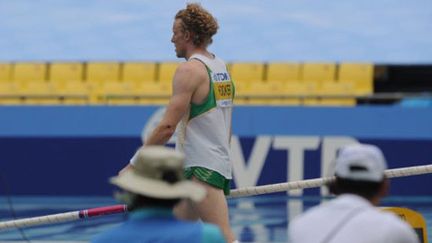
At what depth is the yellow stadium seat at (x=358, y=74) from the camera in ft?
65.2

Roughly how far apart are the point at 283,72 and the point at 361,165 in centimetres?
1654

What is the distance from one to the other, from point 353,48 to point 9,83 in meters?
6.67

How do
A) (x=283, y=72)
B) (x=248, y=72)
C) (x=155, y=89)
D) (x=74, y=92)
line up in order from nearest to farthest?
(x=74, y=92), (x=155, y=89), (x=283, y=72), (x=248, y=72)

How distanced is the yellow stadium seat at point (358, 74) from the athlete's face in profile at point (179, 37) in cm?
1384

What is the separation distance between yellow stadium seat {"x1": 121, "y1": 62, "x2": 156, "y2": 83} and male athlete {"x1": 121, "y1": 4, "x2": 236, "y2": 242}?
1403 cm

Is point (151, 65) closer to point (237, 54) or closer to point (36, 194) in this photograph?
point (237, 54)

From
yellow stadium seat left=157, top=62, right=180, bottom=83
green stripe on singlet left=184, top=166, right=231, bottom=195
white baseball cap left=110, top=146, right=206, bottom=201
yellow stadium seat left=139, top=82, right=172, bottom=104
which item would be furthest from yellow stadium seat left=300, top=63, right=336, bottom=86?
white baseball cap left=110, top=146, right=206, bottom=201

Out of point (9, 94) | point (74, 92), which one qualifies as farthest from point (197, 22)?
point (74, 92)

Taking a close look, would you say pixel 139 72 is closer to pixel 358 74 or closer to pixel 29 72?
pixel 29 72

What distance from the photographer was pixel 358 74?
19938mm

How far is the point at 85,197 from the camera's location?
14.9 meters

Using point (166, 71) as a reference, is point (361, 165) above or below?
below

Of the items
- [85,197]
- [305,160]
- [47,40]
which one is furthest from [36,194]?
[47,40]

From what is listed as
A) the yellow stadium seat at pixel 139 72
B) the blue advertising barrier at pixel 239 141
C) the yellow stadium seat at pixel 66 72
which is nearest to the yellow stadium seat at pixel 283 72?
the yellow stadium seat at pixel 139 72
